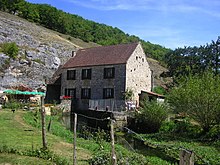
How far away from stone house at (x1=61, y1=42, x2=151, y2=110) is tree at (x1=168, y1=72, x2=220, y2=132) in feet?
37.9

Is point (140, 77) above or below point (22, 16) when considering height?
below

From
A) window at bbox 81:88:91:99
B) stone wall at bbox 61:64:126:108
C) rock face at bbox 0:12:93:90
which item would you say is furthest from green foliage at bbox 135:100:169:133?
rock face at bbox 0:12:93:90

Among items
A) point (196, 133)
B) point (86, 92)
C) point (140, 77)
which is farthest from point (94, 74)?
point (196, 133)

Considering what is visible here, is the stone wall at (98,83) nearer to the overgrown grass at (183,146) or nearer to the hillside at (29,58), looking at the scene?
the hillside at (29,58)

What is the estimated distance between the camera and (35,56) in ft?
167

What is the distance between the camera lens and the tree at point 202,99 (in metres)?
23.5

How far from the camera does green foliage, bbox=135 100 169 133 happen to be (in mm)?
27281

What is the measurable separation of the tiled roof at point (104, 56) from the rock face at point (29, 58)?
6.65 meters

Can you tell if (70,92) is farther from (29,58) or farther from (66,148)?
(66,148)

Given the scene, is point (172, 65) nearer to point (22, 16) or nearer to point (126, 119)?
point (126, 119)

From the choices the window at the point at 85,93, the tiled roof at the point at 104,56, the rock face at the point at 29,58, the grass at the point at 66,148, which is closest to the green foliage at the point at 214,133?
the grass at the point at 66,148

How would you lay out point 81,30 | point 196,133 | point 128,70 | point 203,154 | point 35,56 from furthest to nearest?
point 81,30 → point 35,56 → point 128,70 → point 196,133 → point 203,154

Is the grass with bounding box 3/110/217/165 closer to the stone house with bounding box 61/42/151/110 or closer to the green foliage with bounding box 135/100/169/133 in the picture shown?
the green foliage with bounding box 135/100/169/133

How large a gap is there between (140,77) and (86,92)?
8098 mm
